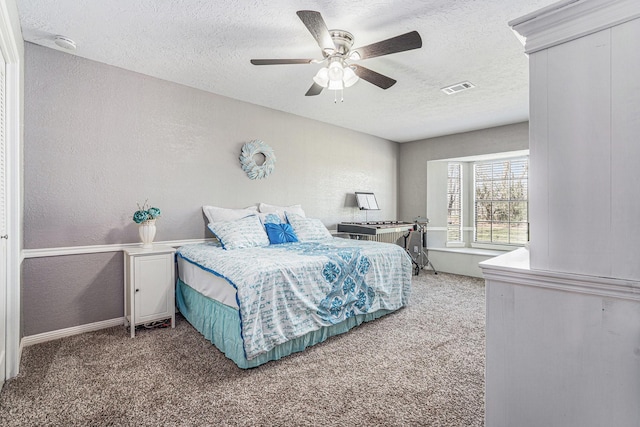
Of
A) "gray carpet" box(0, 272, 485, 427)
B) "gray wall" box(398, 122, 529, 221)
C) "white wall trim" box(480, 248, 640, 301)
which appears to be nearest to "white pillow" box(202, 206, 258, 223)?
"gray carpet" box(0, 272, 485, 427)

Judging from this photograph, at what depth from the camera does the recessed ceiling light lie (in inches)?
98.0

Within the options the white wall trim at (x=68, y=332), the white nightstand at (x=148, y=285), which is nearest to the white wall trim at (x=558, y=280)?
the white nightstand at (x=148, y=285)

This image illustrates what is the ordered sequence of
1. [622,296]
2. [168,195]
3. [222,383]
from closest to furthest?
[622,296], [222,383], [168,195]

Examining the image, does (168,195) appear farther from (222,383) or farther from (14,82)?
(222,383)

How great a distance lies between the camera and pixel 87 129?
285 centimetres

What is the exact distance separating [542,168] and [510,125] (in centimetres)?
461

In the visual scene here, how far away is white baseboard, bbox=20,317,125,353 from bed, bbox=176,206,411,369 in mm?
605

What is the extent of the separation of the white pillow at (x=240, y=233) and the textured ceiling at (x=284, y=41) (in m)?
1.55

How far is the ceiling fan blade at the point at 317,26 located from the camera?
1790mm

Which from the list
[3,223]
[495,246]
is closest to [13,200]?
[3,223]

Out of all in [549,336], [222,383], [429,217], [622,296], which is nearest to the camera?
[622,296]

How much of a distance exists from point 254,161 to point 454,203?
12.9 feet

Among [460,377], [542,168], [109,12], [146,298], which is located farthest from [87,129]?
[460,377]

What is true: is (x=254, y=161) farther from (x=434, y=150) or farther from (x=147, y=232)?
(x=434, y=150)
